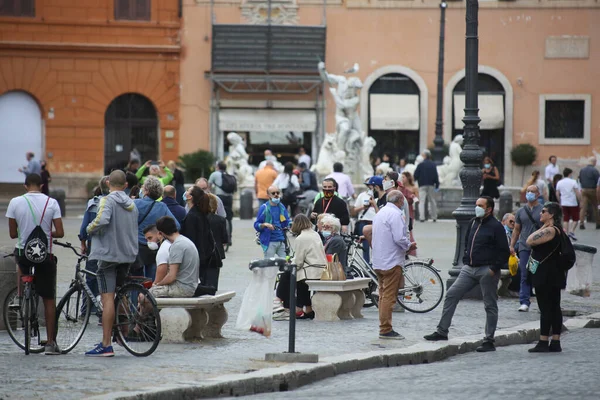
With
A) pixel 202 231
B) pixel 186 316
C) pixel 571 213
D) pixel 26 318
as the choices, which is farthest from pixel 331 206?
pixel 571 213

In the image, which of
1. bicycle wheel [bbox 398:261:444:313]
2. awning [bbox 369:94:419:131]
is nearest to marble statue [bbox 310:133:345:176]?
awning [bbox 369:94:419:131]

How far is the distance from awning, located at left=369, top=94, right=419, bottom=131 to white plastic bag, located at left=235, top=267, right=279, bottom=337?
3519 centimetres

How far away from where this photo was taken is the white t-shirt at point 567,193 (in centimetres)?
2925

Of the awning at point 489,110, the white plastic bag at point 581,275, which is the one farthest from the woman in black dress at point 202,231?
the awning at point 489,110

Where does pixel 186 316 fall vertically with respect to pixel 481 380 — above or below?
above

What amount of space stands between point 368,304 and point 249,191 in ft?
53.8

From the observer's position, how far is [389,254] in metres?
13.4

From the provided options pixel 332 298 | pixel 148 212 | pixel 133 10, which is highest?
pixel 133 10

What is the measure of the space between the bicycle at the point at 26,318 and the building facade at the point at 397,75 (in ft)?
111

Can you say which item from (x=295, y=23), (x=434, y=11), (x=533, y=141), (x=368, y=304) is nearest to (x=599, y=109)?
(x=533, y=141)

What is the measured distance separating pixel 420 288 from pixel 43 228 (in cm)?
532

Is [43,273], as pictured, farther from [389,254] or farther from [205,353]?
[389,254]

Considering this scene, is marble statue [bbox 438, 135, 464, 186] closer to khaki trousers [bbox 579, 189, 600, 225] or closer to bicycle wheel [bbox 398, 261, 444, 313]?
khaki trousers [bbox 579, 189, 600, 225]

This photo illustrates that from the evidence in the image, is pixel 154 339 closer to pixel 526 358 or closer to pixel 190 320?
pixel 190 320
